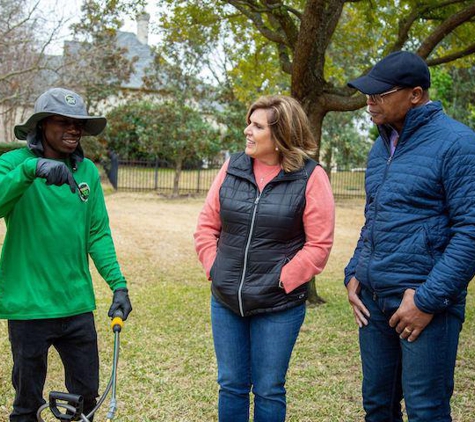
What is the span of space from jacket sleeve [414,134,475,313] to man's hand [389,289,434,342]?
0.04 m

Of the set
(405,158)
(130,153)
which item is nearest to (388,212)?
(405,158)

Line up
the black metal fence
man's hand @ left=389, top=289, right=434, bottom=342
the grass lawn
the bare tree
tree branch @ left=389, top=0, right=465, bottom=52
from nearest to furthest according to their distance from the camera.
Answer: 1. man's hand @ left=389, top=289, right=434, bottom=342
2. the grass lawn
3. tree branch @ left=389, top=0, right=465, bottom=52
4. the bare tree
5. the black metal fence

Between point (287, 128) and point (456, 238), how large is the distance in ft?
3.32

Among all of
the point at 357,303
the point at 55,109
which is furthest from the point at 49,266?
the point at 357,303

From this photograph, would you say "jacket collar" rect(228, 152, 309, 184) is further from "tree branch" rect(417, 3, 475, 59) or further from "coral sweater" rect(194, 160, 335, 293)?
"tree branch" rect(417, 3, 475, 59)

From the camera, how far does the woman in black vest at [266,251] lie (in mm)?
3201

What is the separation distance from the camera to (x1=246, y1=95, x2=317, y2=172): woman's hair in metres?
3.28

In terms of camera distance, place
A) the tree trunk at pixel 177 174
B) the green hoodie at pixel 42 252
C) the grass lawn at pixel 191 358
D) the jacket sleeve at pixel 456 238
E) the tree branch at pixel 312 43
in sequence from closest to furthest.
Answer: the jacket sleeve at pixel 456 238 < the green hoodie at pixel 42 252 < the grass lawn at pixel 191 358 < the tree branch at pixel 312 43 < the tree trunk at pixel 177 174

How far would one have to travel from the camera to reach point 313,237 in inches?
127

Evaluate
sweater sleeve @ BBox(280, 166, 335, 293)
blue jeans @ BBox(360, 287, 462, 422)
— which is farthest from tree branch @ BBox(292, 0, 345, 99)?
blue jeans @ BBox(360, 287, 462, 422)

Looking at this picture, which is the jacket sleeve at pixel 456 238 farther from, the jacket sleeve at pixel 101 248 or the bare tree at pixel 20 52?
the bare tree at pixel 20 52

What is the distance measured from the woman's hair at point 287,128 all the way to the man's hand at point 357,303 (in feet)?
2.07

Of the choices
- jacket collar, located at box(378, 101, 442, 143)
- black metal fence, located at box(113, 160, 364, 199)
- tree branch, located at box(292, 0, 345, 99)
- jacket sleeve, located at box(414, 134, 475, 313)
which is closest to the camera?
jacket sleeve, located at box(414, 134, 475, 313)

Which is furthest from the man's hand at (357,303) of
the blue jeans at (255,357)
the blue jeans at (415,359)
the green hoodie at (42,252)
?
the green hoodie at (42,252)
